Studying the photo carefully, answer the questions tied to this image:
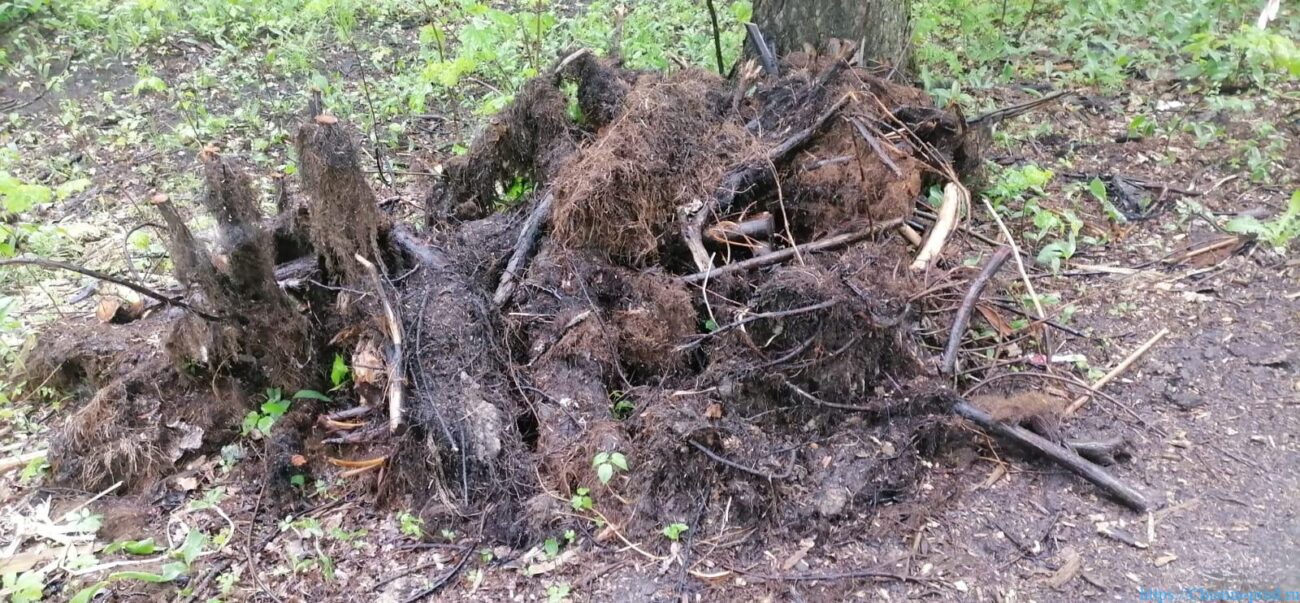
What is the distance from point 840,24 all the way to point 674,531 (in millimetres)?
3327

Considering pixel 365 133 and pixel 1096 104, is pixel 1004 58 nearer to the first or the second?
pixel 1096 104

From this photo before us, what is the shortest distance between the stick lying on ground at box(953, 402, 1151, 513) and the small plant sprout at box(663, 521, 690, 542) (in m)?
1.12

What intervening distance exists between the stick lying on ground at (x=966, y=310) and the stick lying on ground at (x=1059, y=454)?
20 centimetres

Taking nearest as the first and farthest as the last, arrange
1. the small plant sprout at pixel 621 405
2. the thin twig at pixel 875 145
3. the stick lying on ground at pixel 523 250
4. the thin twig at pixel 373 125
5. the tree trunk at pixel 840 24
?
the small plant sprout at pixel 621 405 → the stick lying on ground at pixel 523 250 → the thin twig at pixel 875 145 → the tree trunk at pixel 840 24 → the thin twig at pixel 373 125

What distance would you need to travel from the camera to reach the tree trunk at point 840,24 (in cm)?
469

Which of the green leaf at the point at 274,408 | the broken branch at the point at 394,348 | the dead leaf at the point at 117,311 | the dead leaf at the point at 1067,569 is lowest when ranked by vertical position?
the dead leaf at the point at 1067,569

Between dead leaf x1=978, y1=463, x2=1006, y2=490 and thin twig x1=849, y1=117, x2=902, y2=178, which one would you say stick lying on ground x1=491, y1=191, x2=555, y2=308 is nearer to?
thin twig x1=849, y1=117, x2=902, y2=178

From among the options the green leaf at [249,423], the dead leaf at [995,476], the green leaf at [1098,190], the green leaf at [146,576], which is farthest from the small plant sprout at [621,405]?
the green leaf at [1098,190]

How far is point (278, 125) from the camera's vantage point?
5.99 m

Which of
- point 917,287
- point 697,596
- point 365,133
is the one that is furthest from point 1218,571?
point 365,133

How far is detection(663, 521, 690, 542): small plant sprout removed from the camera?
2725mm

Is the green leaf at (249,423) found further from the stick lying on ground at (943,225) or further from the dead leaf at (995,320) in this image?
the dead leaf at (995,320)

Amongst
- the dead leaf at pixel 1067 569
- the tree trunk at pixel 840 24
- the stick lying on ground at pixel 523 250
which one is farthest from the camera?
the tree trunk at pixel 840 24

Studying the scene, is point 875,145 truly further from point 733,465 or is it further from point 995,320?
point 733,465
